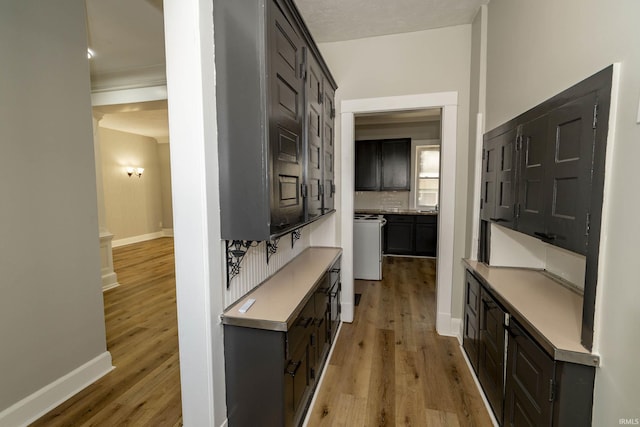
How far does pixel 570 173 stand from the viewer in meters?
1.24

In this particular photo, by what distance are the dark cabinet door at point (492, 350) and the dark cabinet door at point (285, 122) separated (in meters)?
1.36

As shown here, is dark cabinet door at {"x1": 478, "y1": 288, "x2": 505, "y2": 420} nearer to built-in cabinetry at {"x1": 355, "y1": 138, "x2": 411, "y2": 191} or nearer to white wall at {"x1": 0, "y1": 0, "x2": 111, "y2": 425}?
white wall at {"x1": 0, "y1": 0, "x2": 111, "y2": 425}

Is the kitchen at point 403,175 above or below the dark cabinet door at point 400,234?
above

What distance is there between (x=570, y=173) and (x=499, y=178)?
2.78 feet

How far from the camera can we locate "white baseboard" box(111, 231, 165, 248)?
6.98 meters

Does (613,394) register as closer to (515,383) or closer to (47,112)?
(515,383)

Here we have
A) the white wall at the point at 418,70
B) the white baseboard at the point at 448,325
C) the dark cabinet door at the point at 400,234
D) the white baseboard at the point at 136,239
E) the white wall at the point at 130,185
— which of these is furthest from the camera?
the white baseboard at the point at 136,239

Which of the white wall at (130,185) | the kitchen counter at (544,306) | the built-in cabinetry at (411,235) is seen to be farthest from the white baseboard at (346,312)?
the white wall at (130,185)

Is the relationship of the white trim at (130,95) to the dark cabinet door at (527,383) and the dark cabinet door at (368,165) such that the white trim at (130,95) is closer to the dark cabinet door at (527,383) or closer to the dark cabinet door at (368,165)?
the dark cabinet door at (368,165)

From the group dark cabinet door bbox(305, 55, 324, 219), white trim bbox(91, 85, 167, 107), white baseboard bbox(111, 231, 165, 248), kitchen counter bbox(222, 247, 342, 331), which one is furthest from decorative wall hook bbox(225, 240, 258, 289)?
white baseboard bbox(111, 231, 165, 248)

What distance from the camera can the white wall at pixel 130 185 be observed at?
668 cm

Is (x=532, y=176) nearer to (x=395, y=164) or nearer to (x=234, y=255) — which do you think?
(x=234, y=255)

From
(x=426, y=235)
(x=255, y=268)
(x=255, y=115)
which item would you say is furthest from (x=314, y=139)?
(x=426, y=235)

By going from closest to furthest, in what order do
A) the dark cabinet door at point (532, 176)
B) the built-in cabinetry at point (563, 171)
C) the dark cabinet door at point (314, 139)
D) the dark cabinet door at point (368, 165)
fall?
the built-in cabinetry at point (563, 171) < the dark cabinet door at point (532, 176) < the dark cabinet door at point (314, 139) < the dark cabinet door at point (368, 165)
